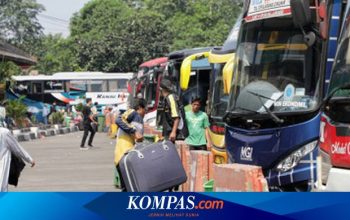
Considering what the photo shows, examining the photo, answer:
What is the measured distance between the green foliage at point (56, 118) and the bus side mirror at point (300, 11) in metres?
40.9

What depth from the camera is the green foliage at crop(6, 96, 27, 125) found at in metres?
34.7

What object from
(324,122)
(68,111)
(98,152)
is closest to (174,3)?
(68,111)

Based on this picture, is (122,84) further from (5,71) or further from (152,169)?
(152,169)

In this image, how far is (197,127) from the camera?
509 inches

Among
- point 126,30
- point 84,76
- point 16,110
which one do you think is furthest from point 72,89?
point 16,110

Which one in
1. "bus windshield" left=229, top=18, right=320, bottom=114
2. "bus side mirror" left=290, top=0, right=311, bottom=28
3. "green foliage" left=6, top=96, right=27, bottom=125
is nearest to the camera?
"bus side mirror" left=290, top=0, right=311, bottom=28

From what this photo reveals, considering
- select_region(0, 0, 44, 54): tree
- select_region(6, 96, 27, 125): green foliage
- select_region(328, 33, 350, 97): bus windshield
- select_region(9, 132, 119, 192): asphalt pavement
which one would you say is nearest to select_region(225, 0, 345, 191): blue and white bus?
select_region(328, 33, 350, 97): bus windshield

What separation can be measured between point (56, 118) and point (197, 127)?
3676 centimetres

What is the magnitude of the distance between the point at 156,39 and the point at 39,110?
15.8 meters

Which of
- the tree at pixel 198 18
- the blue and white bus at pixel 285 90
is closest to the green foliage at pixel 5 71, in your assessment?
→ the blue and white bus at pixel 285 90

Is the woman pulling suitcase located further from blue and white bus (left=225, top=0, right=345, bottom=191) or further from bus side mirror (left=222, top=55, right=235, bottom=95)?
bus side mirror (left=222, top=55, right=235, bottom=95)

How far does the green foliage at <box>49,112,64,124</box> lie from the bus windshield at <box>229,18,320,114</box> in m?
39.6

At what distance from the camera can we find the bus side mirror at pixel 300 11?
810 centimetres

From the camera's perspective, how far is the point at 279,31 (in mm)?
9078
